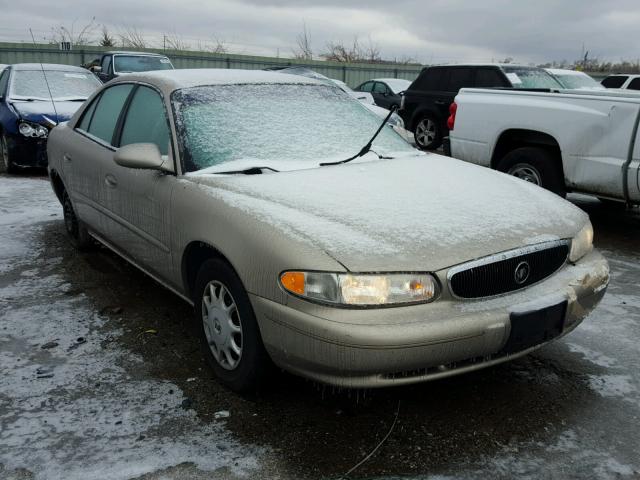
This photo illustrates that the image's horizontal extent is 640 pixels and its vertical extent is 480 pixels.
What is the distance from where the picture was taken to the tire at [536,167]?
243 inches

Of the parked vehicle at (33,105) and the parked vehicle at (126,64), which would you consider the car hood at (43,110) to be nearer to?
the parked vehicle at (33,105)

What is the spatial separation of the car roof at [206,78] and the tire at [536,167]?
2948 mm

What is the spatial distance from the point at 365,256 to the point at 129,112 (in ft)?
7.58

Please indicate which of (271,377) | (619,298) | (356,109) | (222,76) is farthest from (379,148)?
(619,298)

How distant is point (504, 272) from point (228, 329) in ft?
4.13

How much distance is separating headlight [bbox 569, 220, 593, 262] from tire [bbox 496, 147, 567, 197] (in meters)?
3.03

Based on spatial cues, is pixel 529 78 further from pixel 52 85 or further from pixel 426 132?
pixel 52 85

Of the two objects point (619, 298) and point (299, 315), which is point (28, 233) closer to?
point (299, 315)

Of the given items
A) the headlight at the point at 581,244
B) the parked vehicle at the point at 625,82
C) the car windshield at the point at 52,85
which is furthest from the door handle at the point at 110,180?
the parked vehicle at the point at 625,82

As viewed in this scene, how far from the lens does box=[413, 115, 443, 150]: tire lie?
40.5ft

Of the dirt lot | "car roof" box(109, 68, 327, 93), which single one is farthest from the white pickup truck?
"car roof" box(109, 68, 327, 93)

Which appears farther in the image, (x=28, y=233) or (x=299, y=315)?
A: (x=28, y=233)

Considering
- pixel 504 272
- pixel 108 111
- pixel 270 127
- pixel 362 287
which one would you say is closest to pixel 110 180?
pixel 108 111

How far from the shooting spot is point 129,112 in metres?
4.11
